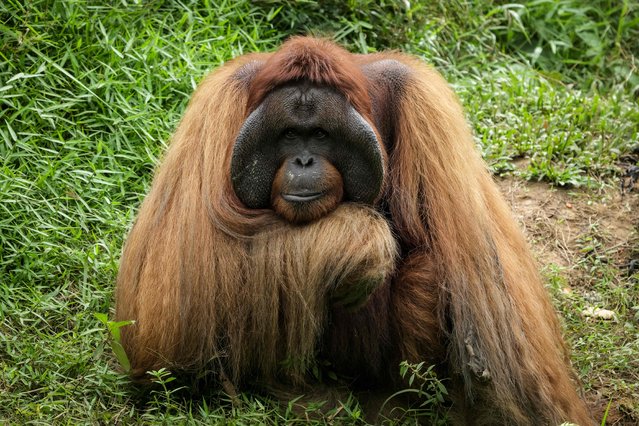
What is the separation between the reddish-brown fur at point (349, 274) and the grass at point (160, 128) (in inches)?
10.1

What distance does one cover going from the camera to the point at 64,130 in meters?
5.04

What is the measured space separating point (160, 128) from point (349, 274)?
195cm

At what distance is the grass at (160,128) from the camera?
402cm

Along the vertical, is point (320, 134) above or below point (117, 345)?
above

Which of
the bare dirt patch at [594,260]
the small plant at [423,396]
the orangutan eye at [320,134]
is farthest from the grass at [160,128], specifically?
the orangutan eye at [320,134]

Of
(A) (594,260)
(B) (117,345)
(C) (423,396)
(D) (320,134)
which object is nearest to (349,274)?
(D) (320,134)

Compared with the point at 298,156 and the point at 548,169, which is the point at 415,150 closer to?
the point at 298,156

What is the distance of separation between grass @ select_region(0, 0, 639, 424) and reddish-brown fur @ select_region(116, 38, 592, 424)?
0.26 metres

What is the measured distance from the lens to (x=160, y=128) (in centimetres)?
519

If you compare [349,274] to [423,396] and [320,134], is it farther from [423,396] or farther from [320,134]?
[423,396]

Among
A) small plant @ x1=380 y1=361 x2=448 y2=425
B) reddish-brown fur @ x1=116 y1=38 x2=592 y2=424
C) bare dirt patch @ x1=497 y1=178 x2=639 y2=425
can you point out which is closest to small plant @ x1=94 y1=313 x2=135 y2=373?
reddish-brown fur @ x1=116 y1=38 x2=592 y2=424

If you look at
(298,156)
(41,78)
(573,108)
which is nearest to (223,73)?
(298,156)

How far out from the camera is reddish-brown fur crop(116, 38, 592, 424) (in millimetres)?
A: 3650

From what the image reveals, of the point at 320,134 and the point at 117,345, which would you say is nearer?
the point at 320,134
